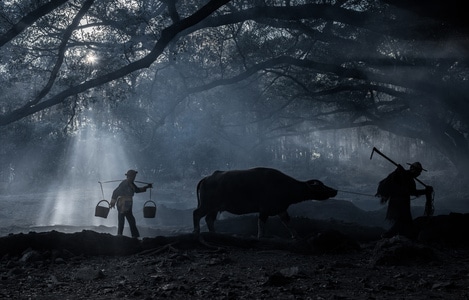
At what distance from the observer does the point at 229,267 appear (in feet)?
25.3

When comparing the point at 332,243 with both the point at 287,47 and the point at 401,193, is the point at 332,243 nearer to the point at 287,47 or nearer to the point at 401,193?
the point at 401,193

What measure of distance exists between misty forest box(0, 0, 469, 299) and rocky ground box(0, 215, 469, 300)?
0.11 ft

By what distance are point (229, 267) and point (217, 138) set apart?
31.0m

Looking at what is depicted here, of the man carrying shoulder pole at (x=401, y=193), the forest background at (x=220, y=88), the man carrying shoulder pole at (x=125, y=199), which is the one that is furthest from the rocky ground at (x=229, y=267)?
the forest background at (x=220, y=88)

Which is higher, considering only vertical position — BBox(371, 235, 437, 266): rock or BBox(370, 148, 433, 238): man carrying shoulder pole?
BBox(370, 148, 433, 238): man carrying shoulder pole

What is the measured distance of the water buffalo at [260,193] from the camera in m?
11.4

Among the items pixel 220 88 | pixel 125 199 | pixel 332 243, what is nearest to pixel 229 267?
pixel 332 243

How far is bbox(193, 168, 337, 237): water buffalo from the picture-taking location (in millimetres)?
11367

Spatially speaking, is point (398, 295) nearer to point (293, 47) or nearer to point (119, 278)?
point (119, 278)

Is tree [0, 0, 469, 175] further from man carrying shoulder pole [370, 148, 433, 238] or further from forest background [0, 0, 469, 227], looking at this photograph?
man carrying shoulder pole [370, 148, 433, 238]

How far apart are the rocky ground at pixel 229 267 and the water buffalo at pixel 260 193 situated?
6.22 feet

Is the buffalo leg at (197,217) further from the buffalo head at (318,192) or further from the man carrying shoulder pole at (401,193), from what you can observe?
the man carrying shoulder pole at (401,193)

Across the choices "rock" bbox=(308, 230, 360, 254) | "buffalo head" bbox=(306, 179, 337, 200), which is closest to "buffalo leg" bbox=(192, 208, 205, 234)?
"buffalo head" bbox=(306, 179, 337, 200)

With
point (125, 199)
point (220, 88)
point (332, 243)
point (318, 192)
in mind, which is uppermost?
point (220, 88)
